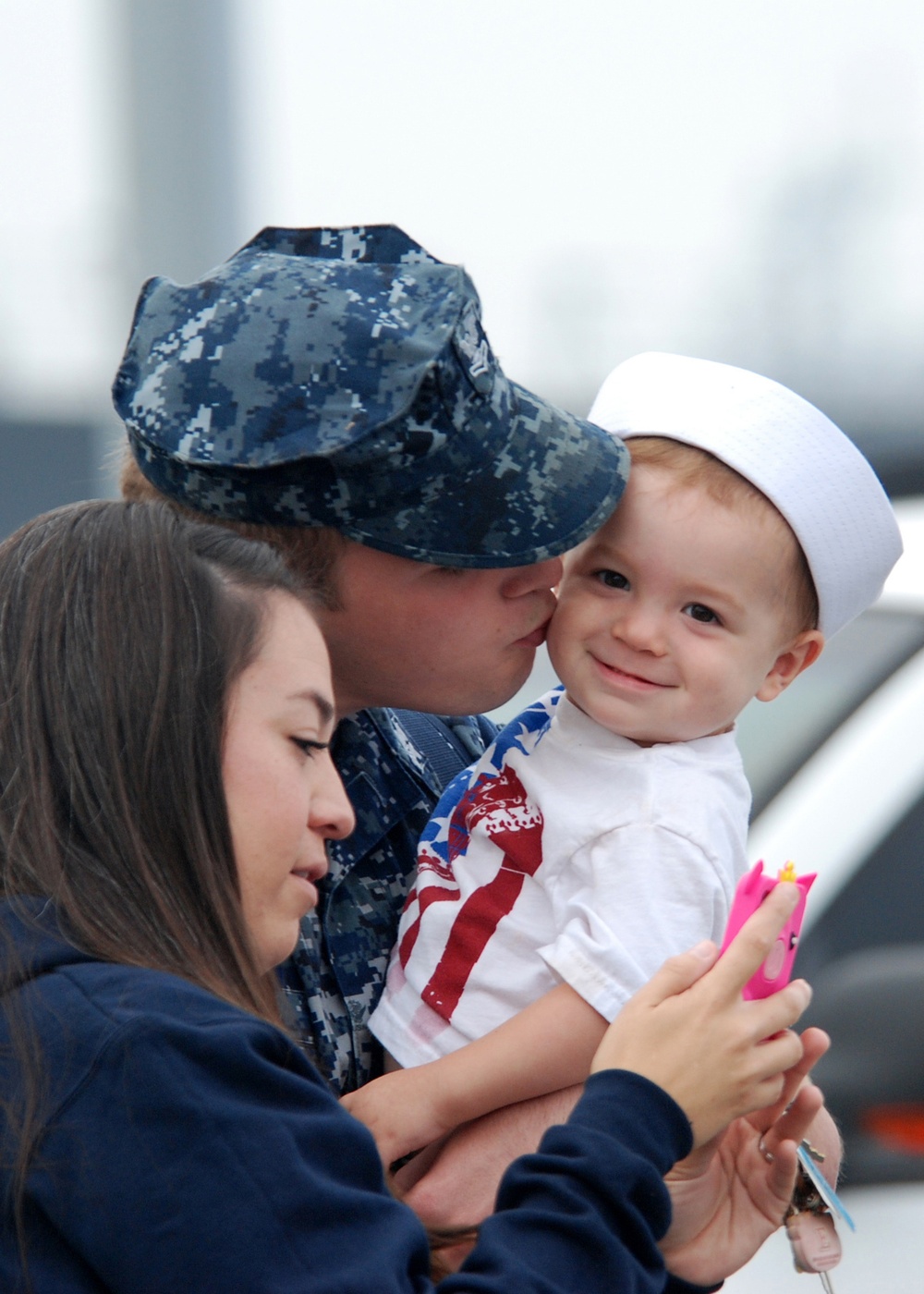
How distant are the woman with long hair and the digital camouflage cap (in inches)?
4.3

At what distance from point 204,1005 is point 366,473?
621 mm

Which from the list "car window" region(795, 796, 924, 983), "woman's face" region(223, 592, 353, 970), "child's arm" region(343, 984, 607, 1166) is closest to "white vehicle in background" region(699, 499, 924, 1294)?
"car window" region(795, 796, 924, 983)

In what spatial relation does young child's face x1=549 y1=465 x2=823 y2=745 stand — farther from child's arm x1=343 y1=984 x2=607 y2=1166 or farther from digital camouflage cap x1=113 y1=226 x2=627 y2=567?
child's arm x1=343 y1=984 x2=607 y2=1166

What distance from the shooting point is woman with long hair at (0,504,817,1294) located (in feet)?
3.96

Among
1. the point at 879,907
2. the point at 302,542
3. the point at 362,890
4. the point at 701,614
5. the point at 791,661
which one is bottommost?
the point at 879,907

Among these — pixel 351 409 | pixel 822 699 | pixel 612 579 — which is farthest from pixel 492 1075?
pixel 822 699

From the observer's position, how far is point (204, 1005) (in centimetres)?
129

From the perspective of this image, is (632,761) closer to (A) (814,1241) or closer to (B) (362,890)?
(B) (362,890)

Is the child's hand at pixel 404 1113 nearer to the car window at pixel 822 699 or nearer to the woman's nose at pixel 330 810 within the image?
the woman's nose at pixel 330 810

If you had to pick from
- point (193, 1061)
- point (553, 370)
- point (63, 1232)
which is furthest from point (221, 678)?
point (553, 370)

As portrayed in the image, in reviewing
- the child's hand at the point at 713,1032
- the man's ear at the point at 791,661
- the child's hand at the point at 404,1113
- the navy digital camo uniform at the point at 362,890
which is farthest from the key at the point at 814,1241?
the man's ear at the point at 791,661

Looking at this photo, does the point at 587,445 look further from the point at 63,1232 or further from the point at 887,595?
the point at 887,595

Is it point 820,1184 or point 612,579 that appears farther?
point 612,579

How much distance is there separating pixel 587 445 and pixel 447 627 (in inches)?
11.0
